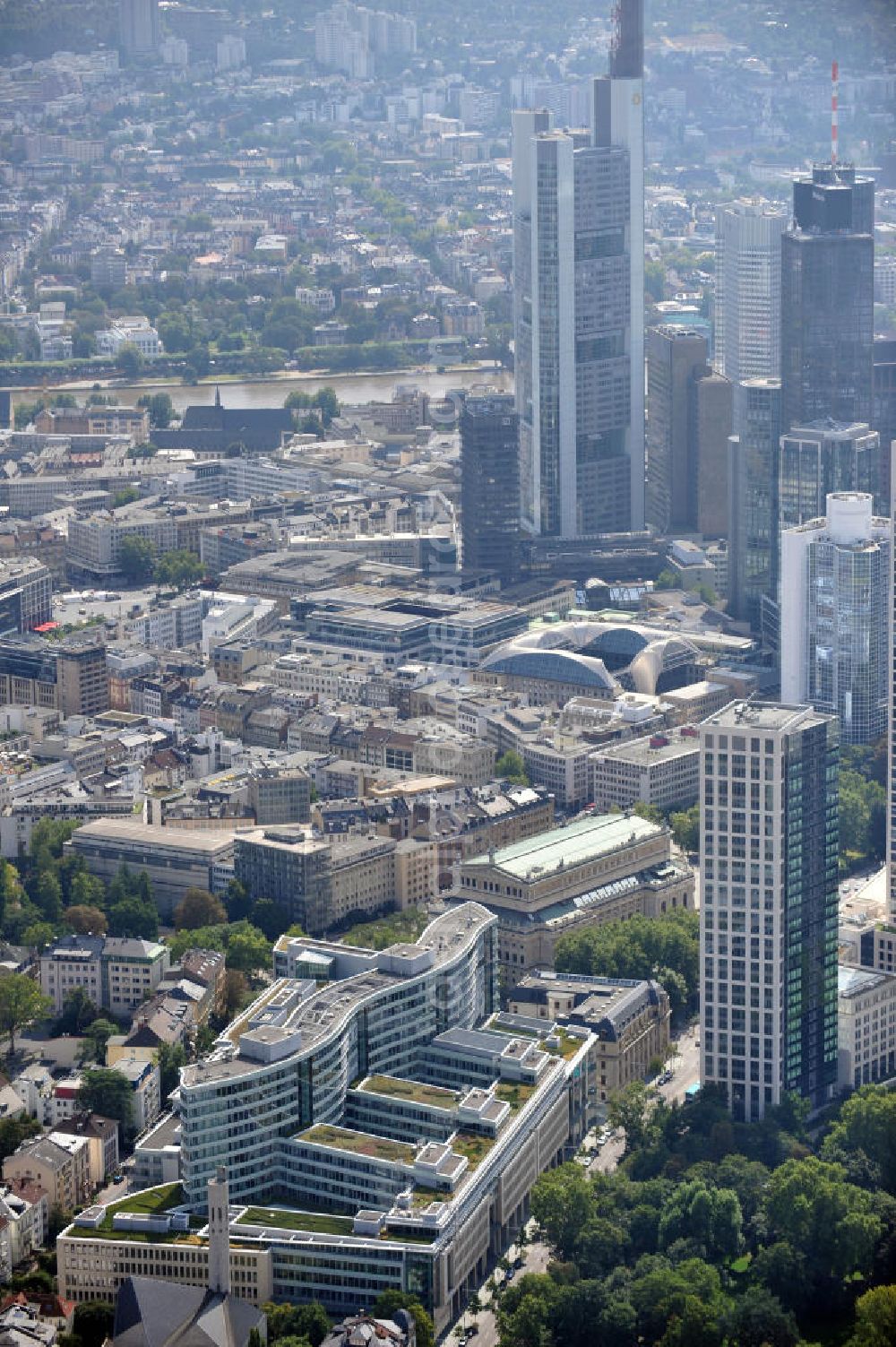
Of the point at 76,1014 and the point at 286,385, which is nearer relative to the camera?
the point at 76,1014

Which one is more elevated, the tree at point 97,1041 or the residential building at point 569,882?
the residential building at point 569,882

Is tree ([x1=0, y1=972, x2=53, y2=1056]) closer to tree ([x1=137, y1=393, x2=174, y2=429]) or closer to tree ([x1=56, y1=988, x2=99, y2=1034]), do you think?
tree ([x1=56, y1=988, x2=99, y2=1034])

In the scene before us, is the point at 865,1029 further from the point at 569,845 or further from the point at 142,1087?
the point at 142,1087

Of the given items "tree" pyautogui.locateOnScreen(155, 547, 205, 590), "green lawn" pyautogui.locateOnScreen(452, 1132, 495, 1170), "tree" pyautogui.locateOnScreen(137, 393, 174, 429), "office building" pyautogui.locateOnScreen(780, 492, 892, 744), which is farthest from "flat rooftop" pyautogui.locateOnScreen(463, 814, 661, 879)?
"tree" pyautogui.locateOnScreen(137, 393, 174, 429)

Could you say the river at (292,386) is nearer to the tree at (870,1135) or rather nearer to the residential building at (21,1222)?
the tree at (870,1135)

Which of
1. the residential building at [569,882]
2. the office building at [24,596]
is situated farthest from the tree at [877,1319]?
the office building at [24,596]

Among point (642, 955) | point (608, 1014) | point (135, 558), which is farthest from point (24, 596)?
point (608, 1014)
